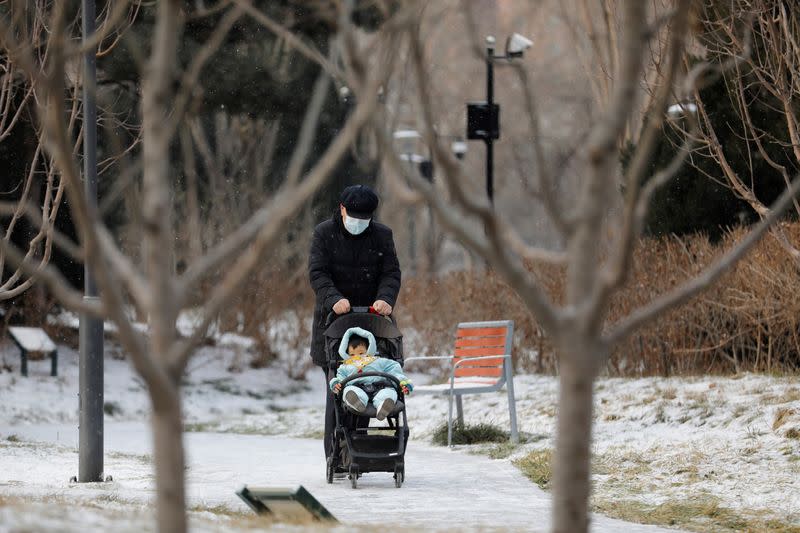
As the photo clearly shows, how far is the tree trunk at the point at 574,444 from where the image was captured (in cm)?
426

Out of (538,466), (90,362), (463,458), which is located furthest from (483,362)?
(90,362)

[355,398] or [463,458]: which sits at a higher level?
[355,398]

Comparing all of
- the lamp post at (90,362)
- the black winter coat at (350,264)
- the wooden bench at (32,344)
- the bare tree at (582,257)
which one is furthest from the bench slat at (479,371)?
the bare tree at (582,257)

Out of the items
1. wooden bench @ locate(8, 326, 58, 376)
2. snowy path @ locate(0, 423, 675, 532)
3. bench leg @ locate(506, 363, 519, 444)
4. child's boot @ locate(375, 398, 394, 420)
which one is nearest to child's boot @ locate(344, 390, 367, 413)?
child's boot @ locate(375, 398, 394, 420)

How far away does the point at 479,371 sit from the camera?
490 inches

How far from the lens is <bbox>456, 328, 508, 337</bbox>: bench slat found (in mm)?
12295

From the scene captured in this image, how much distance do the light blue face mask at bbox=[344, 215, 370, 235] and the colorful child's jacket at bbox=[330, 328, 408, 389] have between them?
30.0 inches

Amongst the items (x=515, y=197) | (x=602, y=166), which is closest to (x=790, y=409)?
(x=602, y=166)

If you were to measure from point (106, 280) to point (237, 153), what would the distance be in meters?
18.3

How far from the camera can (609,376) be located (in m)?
15.1

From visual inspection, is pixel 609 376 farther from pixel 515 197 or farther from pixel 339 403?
pixel 515 197

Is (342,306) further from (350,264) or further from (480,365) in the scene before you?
(480,365)

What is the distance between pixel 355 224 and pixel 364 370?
1068 mm

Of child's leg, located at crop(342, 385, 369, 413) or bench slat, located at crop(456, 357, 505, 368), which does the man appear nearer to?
child's leg, located at crop(342, 385, 369, 413)
